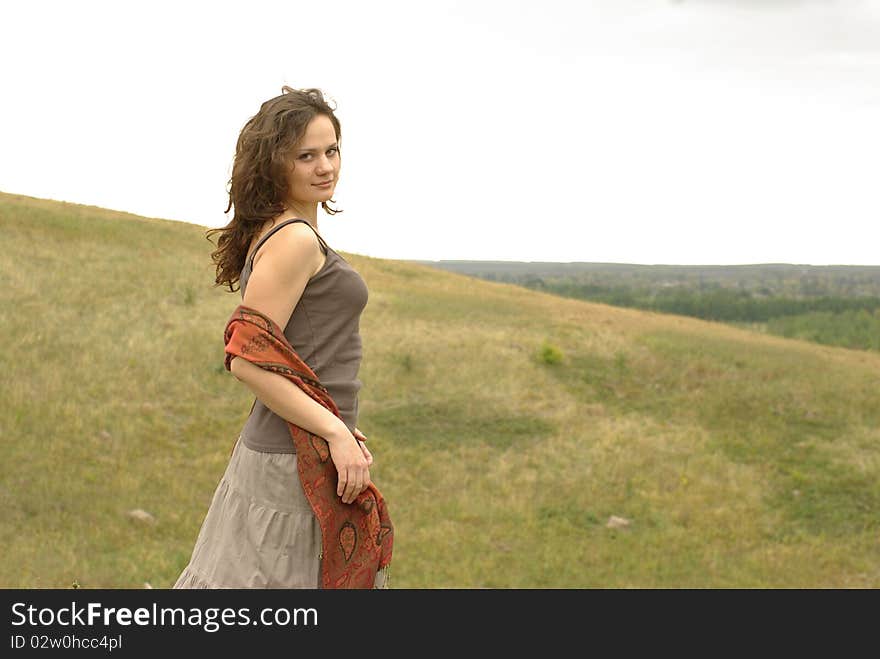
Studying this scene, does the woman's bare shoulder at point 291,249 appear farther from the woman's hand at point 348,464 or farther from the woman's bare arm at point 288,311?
the woman's hand at point 348,464

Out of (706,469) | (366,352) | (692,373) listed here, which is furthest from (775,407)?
(366,352)

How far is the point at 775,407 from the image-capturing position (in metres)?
18.4

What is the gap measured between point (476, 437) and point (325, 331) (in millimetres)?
13422

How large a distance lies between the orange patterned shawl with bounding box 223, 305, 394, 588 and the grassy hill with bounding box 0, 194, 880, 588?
7.32 meters

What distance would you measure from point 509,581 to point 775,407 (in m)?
9.77

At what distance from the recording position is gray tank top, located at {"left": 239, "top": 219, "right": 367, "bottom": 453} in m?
2.94

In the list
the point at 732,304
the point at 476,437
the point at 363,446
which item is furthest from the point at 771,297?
the point at 363,446

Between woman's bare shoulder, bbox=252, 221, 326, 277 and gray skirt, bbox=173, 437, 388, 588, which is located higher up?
woman's bare shoulder, bbox=252, 221, 326, 277

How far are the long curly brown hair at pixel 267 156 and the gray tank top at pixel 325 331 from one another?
16 centimetres

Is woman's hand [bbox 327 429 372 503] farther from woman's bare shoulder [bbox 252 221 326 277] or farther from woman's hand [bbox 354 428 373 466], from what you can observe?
woman's bare shoulder [bbox 252 221 326 277]

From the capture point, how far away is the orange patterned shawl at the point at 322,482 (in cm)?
284

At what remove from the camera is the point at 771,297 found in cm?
11294

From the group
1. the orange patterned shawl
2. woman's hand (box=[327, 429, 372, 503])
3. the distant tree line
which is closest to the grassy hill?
the orange patterned shawl
